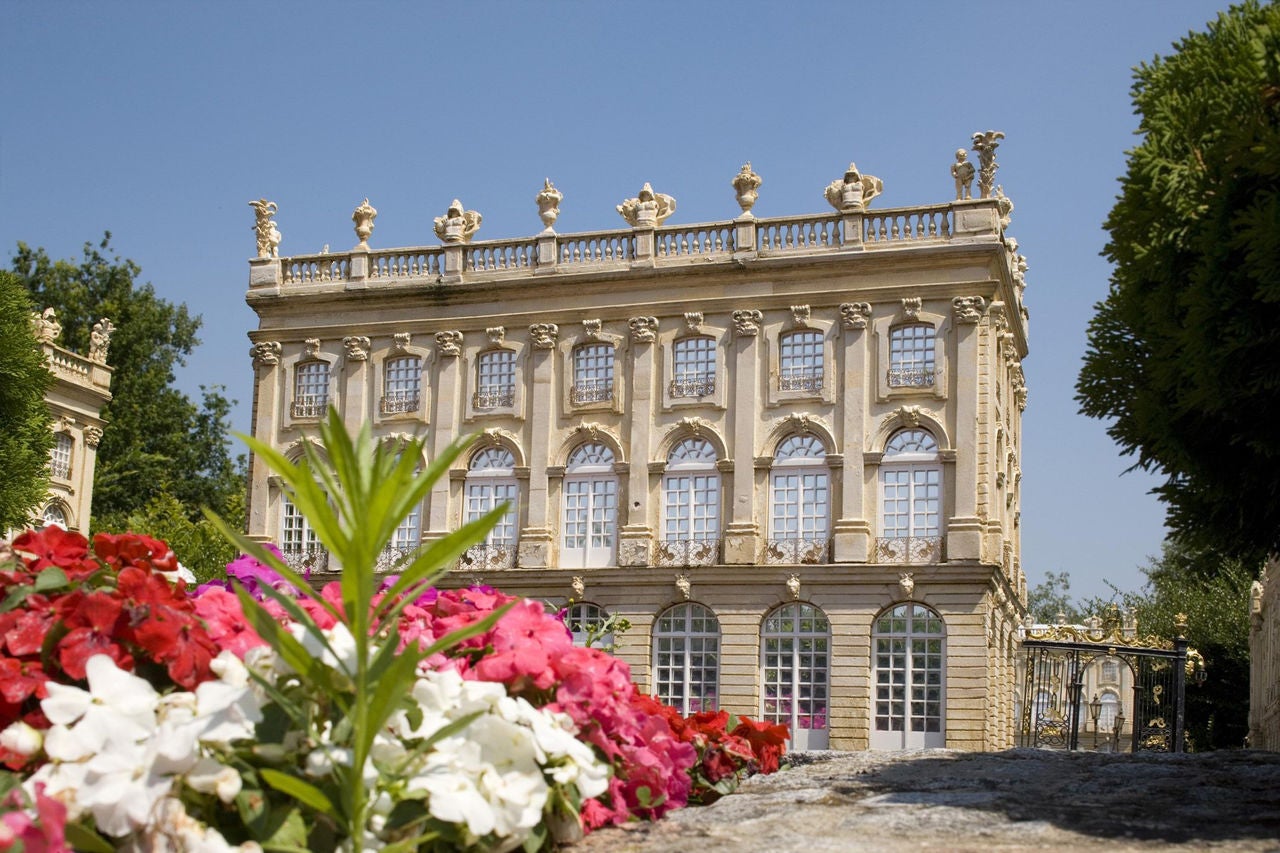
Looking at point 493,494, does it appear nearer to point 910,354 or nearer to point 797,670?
point 797,670

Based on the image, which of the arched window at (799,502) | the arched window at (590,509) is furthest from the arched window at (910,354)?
the arched window at (590,509)

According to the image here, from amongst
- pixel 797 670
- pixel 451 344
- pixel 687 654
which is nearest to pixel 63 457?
pixel 451 344

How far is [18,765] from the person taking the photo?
4.19 m

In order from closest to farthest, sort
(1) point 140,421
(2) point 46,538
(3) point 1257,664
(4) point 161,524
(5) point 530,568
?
(2) point 46,538, (3) point 1257,664, (5) point 530,568, (4) point 161,524, (1) point 140,421

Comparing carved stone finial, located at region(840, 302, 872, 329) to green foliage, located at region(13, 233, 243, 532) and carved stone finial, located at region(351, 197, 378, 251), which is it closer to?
carved stone finial, located at region(351, 197, 378, 251)

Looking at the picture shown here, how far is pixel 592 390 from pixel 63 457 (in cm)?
1803

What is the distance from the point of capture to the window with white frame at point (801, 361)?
36.2 m

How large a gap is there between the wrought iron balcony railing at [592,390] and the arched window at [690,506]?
2.14m

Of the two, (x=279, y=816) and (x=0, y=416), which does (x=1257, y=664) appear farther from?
(x=279, y=816)

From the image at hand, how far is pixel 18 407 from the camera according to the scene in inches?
1048

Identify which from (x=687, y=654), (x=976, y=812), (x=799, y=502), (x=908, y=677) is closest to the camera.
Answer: (x=976, y=812)

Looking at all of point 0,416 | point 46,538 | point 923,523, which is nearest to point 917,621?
point 923,523

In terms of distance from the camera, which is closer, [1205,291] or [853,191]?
[1205,291]

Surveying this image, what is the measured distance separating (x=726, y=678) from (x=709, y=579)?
2.16m
